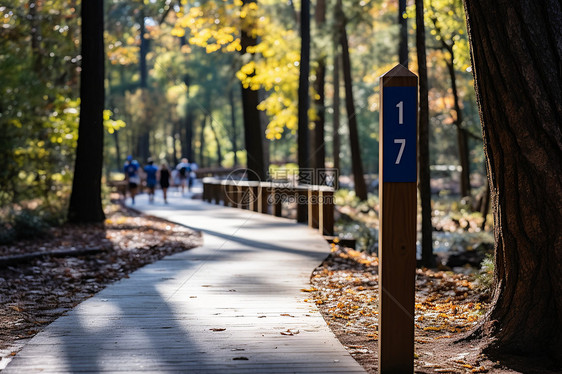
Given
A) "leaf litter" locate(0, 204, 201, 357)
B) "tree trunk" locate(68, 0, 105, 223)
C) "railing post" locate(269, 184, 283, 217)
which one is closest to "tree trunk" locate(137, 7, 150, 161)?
"railing post" locate(269, 184, 283, 217)

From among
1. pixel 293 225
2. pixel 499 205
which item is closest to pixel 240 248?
pixel 293 225

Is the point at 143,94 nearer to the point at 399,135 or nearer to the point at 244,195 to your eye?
the point at 244,195

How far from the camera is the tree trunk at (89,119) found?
51.5ft

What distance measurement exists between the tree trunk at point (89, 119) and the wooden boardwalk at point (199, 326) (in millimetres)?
6196

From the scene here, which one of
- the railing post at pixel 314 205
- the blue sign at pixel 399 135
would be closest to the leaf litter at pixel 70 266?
the railing post at pixel 314 205

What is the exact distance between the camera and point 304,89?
Result: 17.1 meters

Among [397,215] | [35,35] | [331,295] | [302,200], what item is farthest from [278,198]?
[397,215]

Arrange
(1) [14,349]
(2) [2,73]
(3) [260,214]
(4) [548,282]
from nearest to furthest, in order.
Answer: (4) [548,282], (1) [14,349], (2) [2,73], (3) [260,214]

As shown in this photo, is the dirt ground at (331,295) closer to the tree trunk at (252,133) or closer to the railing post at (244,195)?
the railing post at (244,195)

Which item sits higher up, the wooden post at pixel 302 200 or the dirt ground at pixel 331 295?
the wooden post at pixel 302 200

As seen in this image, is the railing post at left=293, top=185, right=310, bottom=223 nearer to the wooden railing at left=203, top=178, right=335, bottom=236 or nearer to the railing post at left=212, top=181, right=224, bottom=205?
the wooden railing at left=203, top=178, right=335, bottom=236

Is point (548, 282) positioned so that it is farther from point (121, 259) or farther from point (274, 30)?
point (274, 30)

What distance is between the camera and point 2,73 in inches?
638

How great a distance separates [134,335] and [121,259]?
5.34m
